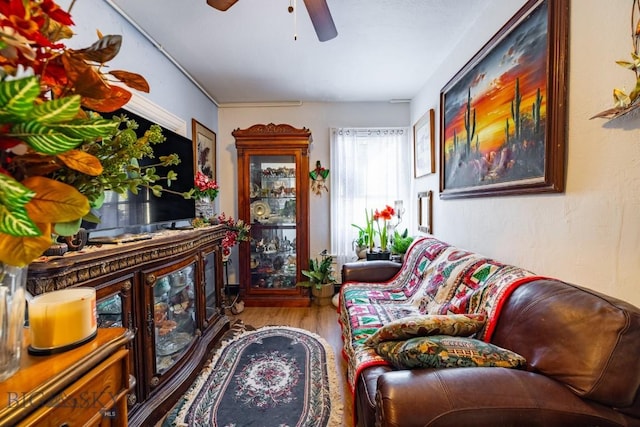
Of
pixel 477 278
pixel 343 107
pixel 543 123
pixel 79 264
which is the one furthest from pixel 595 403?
pixel 343 107

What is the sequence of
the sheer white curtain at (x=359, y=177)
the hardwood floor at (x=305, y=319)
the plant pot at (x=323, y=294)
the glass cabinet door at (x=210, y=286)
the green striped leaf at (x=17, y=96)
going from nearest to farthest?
the green striped leaf at (x=17, y=96)
the glass cabinet door at (x=210, y=286)
the hardwood floor at (x=305, y=319)
the plant pot at (x=323, y=294)
the sheer white curtain at (x=359, y=177)

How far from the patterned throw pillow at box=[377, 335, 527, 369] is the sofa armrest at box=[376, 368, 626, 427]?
10 centimetres

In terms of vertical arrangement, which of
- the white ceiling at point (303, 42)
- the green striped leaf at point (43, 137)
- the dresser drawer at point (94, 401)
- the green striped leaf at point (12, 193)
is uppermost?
the white ceiling at point (303, 42)

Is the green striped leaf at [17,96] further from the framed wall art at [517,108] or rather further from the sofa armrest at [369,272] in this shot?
the sofa armrest at [369,272]

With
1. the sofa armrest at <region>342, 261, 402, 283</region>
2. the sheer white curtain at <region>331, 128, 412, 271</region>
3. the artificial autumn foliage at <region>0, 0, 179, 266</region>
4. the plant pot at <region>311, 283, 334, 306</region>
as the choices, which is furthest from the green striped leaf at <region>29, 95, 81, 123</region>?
the sheer white curtain at <region>331, 128, 412, 271</region>

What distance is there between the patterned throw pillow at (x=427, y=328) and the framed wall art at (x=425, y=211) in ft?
5.53

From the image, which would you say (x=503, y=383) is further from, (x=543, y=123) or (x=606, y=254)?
(x=543, y=123)

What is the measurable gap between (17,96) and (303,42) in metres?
2.22

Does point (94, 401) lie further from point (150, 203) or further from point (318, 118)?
point (318, 118)

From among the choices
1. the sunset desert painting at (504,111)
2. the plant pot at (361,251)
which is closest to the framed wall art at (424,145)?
the sunset desert painting at (504,111)

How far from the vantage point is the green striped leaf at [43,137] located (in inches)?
14.8

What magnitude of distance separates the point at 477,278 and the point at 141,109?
2.42 metres

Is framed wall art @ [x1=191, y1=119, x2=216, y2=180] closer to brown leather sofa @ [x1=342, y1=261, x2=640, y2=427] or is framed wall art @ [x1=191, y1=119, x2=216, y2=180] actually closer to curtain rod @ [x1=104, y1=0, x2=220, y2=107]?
curtain rod @ [x1=104, y1=0, x2=220, y2=107]

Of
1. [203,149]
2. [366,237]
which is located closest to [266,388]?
[366,237]
